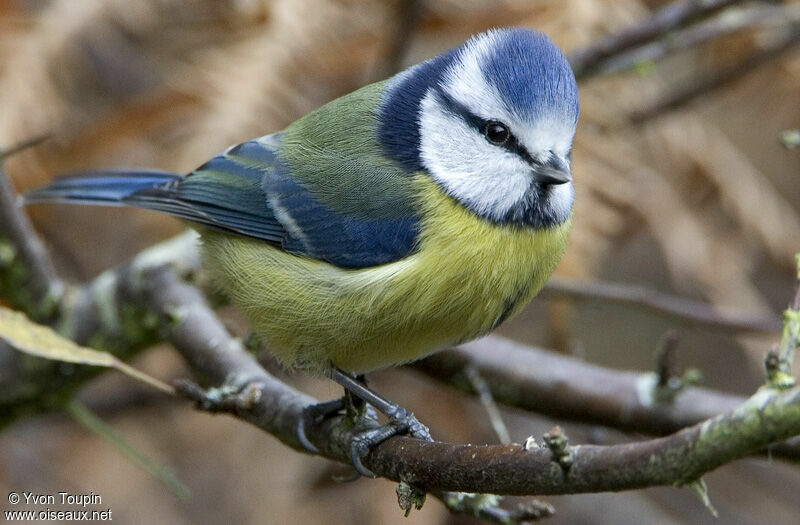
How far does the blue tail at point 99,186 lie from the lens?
2.28 meters

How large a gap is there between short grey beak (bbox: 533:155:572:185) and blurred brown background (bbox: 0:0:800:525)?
0.59 meters

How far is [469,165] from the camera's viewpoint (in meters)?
1.84

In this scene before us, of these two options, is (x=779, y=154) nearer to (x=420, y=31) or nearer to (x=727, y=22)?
(x=727, y=22)

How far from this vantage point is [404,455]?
1350mm

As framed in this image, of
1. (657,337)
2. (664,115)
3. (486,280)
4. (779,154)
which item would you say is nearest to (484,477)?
(486,280)

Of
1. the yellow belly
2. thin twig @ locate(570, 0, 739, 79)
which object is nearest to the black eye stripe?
the yellow belly

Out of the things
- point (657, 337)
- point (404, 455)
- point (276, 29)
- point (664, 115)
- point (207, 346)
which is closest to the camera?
point (404, 455)

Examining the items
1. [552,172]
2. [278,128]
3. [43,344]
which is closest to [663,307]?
[552,172]

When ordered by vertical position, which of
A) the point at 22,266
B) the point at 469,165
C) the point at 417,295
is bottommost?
the point at 22,266

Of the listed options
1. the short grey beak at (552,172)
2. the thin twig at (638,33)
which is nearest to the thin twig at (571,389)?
the short grey beak at (552,172)

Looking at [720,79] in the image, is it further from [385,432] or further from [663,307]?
[385,432]

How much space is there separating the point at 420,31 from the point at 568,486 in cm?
177

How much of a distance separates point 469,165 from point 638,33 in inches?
34.6

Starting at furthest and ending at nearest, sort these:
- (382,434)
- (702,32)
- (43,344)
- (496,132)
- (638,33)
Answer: (702,32) < (638,33) < (496,132) < (382,434) < (43,344)
